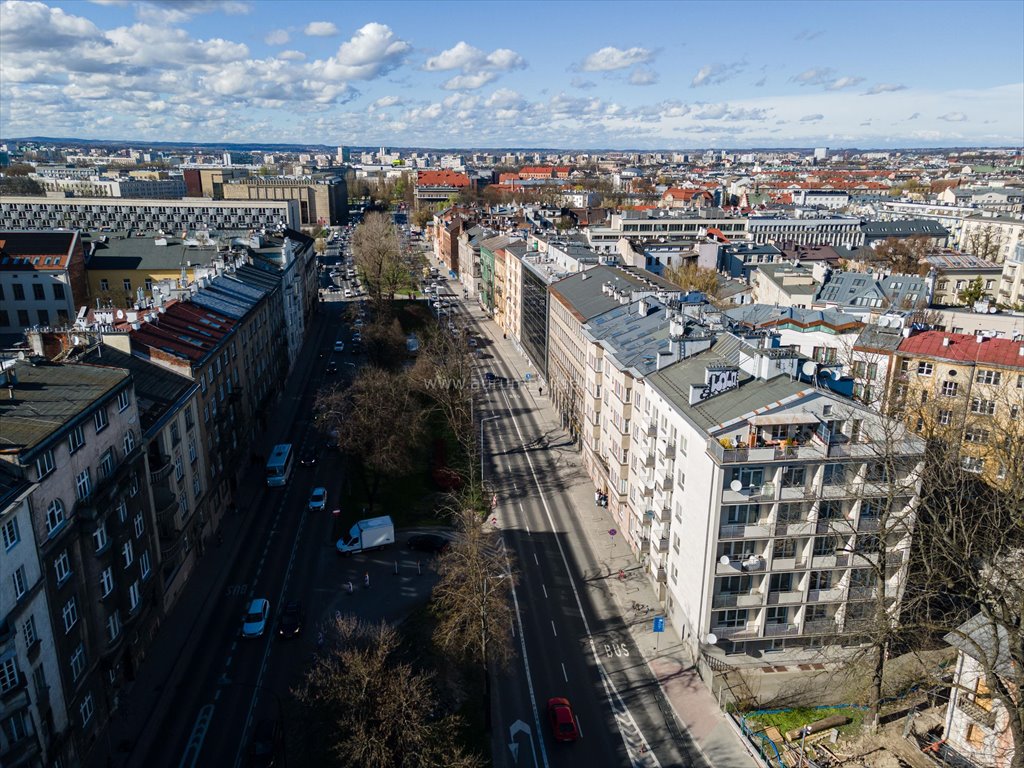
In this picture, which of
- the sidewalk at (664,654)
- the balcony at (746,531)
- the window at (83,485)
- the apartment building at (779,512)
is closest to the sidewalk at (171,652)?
the window at (83,485)

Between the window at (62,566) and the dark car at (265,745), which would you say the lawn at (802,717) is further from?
the window at (62,566)

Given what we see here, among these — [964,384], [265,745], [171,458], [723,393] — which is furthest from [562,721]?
[964,384]

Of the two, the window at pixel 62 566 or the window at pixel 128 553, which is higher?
the window at pixel 62 566

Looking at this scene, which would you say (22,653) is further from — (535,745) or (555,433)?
(555,433)

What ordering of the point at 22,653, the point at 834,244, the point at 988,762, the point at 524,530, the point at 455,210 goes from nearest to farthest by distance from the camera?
the point at 22,653, the point at 988,762, the point at 524,530, the point at 834,244, the point at 455,210

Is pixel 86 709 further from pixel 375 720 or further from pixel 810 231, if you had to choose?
pixel 810 231

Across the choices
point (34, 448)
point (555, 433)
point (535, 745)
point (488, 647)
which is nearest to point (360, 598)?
point (488, 647)
